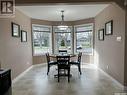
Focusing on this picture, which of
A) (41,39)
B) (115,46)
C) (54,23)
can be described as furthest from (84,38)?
(115,46)

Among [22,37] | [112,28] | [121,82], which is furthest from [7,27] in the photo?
[121,82]

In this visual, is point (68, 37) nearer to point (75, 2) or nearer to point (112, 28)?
point (112, 28)

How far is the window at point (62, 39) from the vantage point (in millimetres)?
9258

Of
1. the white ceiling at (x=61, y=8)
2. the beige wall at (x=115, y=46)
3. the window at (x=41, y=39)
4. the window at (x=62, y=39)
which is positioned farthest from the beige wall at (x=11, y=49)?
the beige wall at (x=115, y=46)

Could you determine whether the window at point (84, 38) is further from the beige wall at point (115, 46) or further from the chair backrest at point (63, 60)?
the chair backrest at point (63, 60)

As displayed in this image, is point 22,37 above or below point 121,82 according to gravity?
above

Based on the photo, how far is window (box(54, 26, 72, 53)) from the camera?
364 inches

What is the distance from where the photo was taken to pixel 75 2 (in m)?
4.00

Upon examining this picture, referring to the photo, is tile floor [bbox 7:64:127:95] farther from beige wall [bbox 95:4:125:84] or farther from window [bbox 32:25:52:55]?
window [bbox 32:25:52:55]

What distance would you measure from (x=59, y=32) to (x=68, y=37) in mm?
633

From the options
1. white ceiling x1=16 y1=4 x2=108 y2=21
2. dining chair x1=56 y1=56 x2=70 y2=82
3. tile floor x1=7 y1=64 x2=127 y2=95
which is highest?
white ceiling x1=16 y1=4 x2=108 y2=21

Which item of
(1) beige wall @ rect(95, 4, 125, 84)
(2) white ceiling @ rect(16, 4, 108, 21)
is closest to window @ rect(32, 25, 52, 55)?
(2) white ceiling @ rect(16, 4, 108, 21)

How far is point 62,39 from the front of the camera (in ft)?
30.7

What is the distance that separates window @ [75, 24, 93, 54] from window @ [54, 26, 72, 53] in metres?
0.48
